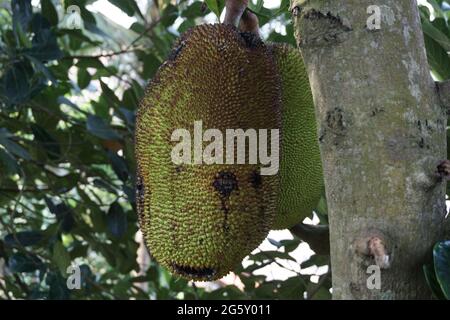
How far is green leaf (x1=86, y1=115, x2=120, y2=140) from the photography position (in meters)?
1.76

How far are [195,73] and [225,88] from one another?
59 mm

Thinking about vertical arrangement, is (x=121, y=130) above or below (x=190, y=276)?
above

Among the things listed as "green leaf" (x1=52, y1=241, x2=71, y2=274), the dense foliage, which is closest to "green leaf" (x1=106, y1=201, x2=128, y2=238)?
the dense foliage

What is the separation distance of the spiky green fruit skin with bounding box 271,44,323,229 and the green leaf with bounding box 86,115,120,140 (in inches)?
24.0

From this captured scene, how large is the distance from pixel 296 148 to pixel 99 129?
68 centimetres

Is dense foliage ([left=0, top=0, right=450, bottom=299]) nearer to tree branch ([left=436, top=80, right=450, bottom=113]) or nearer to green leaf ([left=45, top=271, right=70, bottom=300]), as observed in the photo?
green leaf ([left=45, top=271, right=70, bottom=300])

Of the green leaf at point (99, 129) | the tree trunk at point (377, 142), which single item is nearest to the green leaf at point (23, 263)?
the green leaf at point (99, 129)

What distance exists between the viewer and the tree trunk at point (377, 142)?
80 cm

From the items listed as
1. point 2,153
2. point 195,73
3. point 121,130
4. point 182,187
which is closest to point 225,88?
point 195,73

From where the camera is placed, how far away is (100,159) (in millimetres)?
2061
